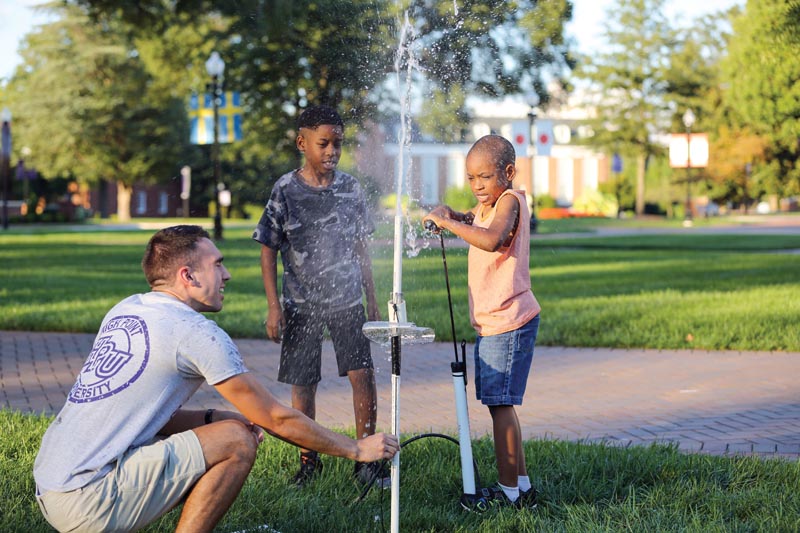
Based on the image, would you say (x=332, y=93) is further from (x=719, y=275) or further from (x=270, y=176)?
(x=719, y=275)

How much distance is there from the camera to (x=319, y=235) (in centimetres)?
507

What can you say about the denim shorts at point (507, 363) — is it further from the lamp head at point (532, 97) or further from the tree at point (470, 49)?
the lamp head at point (532, 97)

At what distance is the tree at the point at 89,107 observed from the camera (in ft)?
194

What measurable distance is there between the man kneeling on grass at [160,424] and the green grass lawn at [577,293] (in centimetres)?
231

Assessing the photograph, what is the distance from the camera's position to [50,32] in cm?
6019

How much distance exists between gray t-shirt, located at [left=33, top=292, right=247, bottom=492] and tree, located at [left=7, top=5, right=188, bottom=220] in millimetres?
57517

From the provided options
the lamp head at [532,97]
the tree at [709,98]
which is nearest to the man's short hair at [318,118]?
the lamp head at [532,97]

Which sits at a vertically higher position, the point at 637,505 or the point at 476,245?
the point at 476,245

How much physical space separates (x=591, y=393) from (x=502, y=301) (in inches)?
131

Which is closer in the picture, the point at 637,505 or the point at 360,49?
the point at 637,505

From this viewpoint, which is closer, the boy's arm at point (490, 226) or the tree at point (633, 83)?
the boy's arm at point (490, 226)

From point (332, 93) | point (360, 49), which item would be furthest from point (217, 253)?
point (332, 93)

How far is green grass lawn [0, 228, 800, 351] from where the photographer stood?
9.91 m

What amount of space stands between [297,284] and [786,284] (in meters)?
11.4
